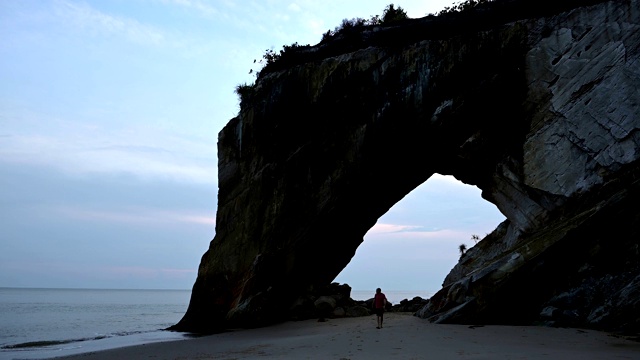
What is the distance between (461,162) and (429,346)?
11.0 meters

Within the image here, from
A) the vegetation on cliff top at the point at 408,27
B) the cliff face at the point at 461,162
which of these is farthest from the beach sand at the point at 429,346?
the vegetation on cliff top at the point at 408,27

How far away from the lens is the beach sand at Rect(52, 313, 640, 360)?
30.2 ft

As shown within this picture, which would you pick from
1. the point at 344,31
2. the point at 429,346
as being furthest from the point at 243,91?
the point at 429,346

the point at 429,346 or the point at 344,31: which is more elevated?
the point at 344,31

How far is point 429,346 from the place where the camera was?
1066 cm

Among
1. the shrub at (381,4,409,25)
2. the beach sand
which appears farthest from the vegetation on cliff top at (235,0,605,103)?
the beach sand

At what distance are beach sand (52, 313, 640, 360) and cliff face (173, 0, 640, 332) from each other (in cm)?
156

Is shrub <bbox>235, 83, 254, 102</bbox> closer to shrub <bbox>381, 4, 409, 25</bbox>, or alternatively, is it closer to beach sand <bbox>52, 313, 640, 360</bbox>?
shrub <bbox>381, 4, 409, 25</bbox>

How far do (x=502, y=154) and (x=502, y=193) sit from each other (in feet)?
5.26

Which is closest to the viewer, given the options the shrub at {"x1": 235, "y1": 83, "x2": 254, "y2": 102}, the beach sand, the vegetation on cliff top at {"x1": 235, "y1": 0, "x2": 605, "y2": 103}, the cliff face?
the beach sand

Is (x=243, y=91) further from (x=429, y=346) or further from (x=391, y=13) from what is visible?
(x=429, y=346)

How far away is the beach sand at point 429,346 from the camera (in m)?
9.21

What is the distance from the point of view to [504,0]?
63.5ft

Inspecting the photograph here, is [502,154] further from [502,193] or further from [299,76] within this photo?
[299,76]
